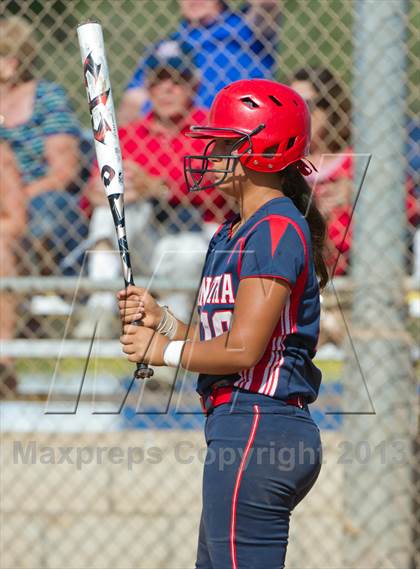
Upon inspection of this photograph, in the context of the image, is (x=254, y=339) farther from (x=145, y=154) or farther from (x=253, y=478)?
(x=145, y=154)

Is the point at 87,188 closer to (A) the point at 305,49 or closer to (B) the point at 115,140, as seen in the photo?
(A) the point at 305,49

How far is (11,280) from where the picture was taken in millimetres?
4086

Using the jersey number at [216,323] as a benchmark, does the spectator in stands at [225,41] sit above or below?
above

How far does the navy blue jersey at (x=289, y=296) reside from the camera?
2.47 m

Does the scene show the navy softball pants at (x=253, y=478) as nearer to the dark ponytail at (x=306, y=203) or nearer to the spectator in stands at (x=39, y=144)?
the dark ponytail at (x=306, y=203)

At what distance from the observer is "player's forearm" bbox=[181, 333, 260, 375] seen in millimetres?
2408

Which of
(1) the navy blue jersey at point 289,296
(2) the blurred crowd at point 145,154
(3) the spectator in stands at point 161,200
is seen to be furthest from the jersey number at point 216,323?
(3) the spectator in stands at point 161,200

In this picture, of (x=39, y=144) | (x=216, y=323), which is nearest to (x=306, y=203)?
(x=216, y=323)

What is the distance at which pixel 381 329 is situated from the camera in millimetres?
3770

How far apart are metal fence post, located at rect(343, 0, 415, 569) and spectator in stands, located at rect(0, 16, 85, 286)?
1455 mm

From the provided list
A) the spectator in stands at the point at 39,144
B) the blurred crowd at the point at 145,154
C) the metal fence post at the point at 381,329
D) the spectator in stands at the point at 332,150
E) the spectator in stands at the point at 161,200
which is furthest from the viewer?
the spectator in stands at the point at 39,144

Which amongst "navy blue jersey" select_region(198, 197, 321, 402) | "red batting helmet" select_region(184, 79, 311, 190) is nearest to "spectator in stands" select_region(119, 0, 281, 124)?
"red batting helmet" select_region(184, 79, 311, 190)

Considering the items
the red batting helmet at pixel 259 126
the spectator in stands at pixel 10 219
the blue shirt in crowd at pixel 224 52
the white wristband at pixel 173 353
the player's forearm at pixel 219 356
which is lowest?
the spectator in stands at pixel 10 219

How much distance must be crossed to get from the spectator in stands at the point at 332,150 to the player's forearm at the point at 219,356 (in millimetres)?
1382
